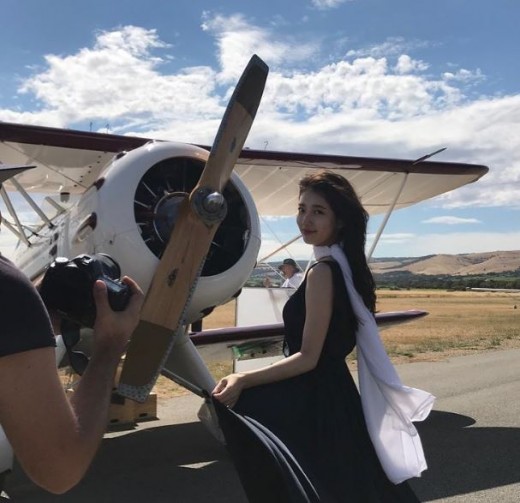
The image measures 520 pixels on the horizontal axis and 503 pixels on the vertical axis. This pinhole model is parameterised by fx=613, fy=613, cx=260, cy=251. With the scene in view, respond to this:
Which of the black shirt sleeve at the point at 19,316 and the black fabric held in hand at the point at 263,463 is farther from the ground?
the black shirt sleeve at the point at 19,316

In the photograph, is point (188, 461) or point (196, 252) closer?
point (196, 252)

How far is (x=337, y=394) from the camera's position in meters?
2.47

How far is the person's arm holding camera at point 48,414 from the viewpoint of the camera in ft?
3.68

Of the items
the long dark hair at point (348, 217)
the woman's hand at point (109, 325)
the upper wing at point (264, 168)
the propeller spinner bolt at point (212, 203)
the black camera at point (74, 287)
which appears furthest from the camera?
the upper wing at point (264, 168)

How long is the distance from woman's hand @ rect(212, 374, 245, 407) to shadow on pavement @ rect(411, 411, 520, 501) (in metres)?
2.51

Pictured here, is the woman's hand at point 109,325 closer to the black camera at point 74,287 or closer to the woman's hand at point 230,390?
the black camera at point 74,287

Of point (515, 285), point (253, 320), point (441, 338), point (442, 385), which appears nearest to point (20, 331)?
point (253, 320)

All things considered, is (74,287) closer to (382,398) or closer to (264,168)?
(382,398)

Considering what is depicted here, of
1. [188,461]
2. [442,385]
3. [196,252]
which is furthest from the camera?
[442,385]

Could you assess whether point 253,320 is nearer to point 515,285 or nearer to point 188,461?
point 188,461

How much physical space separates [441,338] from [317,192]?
15.0m

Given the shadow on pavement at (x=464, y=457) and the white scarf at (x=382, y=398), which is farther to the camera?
the shadow on pavement at (x=464, y=457)

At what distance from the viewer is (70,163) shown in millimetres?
5930

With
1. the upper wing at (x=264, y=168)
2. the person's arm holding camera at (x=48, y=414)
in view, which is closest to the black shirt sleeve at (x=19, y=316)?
the person's arm holding camera at (x=48, y=414)
